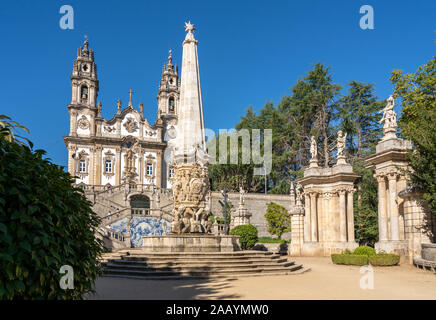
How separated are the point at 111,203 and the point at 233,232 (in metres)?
18.6

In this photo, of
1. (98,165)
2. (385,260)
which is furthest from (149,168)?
(385,260)

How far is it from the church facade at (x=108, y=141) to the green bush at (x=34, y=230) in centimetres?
4779

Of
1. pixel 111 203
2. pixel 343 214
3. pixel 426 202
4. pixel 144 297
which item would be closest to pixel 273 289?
pixel 144 297

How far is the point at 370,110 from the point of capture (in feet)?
150

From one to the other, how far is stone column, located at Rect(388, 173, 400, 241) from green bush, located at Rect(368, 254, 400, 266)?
1.55 meters

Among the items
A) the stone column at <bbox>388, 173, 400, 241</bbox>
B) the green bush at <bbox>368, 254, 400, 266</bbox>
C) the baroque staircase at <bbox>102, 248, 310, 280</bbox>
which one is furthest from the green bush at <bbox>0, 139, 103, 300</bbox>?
the stone column at <bbox>388, 173, 400, 241</bbox>

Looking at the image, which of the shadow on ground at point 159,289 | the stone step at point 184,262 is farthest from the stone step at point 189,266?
the shadow on ground at point 159,289

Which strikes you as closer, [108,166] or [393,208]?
[393,208]

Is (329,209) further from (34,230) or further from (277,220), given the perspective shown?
(34,230)

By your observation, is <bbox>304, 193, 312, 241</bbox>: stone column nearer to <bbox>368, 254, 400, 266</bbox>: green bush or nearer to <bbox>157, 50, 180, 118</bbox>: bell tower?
<bbox>368, 254, 400, 266</bbox>: green bush

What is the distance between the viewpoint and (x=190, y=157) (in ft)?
56.8

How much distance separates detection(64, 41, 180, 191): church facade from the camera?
54.7m

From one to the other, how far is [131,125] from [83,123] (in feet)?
22.4
